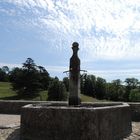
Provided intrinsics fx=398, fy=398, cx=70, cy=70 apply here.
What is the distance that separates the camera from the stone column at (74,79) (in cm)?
1250

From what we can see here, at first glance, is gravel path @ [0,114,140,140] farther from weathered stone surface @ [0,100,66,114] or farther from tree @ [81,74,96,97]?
tree @ [81,74,96,97]

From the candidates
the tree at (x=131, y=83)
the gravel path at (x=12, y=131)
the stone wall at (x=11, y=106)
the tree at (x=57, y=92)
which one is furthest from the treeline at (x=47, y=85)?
the gravel path at (x=12, y=131)

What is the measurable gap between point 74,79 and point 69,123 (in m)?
3.04

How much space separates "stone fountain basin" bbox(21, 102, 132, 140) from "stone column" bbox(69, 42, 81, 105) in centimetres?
182

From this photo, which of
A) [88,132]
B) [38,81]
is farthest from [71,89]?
[38,81]

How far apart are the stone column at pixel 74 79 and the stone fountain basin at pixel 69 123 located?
5.96ft

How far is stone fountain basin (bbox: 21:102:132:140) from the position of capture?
9.64 meters

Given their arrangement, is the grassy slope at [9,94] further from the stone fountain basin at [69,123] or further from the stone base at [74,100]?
the stone fountain basin at [69,123]

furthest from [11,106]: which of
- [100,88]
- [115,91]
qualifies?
[115,91]

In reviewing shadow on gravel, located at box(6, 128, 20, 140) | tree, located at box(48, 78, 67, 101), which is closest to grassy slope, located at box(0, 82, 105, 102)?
tree, located at box(48, 78, 67, 101)

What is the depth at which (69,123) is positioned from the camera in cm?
977

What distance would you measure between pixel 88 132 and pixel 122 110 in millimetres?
2513

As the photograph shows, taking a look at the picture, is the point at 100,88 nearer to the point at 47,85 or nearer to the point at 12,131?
the point at 47,85

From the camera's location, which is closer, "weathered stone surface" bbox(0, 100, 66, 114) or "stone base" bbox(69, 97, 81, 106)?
"stone base" bbox(69, 97, 81, 106)
